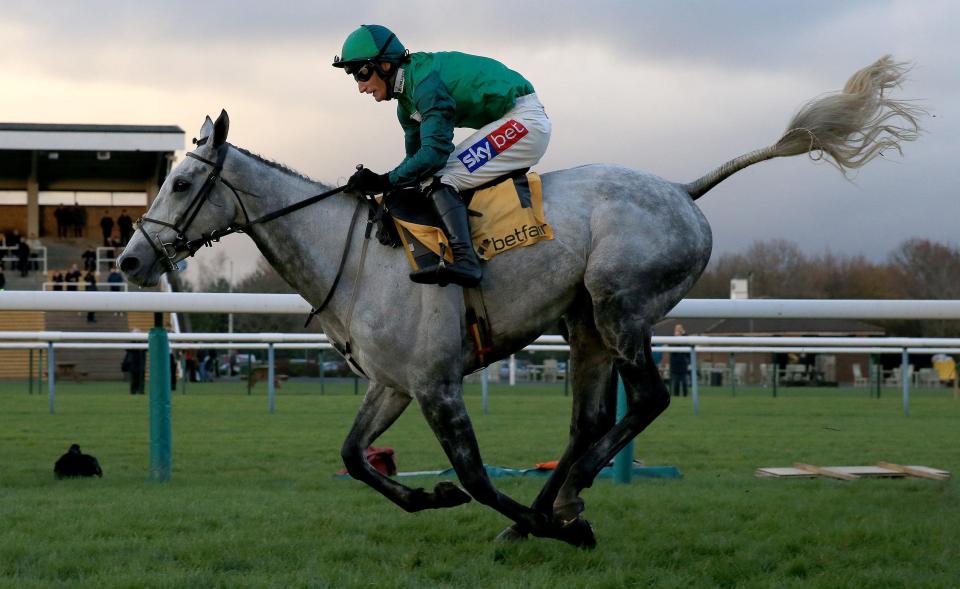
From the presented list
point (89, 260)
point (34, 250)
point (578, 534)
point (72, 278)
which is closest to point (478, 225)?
point (578, 534)

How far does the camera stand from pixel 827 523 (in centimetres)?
532

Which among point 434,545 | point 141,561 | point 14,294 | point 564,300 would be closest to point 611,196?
point 564,300

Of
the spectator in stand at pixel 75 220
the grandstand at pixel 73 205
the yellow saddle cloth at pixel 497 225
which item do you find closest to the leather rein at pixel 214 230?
the yellow saddle cloth at pixel 497 225

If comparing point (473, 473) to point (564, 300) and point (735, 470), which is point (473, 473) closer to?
point (564, 300)

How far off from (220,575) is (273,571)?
214 mm

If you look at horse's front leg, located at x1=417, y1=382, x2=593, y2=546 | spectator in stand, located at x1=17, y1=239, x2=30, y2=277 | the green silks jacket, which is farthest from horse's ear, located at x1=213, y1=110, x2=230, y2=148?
spectator in stand, located at x1=17, y1=239, x2=30, y2=277

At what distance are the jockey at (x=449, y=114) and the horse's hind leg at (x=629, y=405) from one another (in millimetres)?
783

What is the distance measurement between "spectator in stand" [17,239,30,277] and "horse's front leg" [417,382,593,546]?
38.9 metres

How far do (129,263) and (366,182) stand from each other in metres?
1.05

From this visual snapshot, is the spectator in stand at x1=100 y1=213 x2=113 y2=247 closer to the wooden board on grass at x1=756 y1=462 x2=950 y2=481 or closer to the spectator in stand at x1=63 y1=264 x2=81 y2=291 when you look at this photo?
the spectator in stand at x1=63 y1=264 x2=81 y2=291

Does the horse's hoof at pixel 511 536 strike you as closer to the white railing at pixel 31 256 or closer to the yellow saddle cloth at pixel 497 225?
the yellow saddle cloth at pixel 497 225

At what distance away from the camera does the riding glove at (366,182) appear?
5000 mm

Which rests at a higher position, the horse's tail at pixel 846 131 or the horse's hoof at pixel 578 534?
the horse's tail at pixel 846 131

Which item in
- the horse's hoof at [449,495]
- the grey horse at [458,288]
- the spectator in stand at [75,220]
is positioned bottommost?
the horse's hoof at [449,495]
